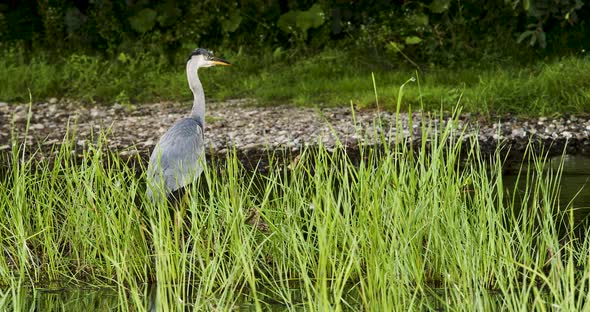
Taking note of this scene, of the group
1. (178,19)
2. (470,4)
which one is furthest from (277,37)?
(470,4)

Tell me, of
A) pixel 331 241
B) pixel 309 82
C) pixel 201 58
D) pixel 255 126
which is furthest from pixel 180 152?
pixel 309 82

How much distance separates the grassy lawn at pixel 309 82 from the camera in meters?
9.59

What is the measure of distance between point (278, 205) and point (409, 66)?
22.3 feet

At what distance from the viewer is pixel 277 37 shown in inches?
492

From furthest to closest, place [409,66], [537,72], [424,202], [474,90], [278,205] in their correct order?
[409,66] → [537,72] → [474,90] → [278,205] → [424,202]

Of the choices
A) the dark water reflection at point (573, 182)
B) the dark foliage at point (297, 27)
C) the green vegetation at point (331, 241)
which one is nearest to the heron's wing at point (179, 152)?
the green vegetation at point (331, 241)

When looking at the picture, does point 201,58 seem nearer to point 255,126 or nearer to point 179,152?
point 179,152

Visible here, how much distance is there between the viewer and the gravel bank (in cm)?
870

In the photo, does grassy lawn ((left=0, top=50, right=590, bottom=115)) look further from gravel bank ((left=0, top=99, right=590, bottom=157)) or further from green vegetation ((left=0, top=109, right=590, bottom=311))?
green vegetation ((left=0, top=109, right=590, bottom=311))

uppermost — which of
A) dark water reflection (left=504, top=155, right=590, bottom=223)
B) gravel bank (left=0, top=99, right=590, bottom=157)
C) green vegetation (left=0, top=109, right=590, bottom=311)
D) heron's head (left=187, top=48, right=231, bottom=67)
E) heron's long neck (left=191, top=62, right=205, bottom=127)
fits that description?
heron's head (left=187, top=48, right=231, bottom=67)

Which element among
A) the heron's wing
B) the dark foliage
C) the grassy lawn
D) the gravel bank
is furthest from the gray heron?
the dark foliage

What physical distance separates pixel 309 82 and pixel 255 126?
162 centimetres

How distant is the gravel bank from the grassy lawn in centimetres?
23

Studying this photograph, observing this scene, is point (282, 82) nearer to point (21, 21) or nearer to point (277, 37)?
point (277, 37)
